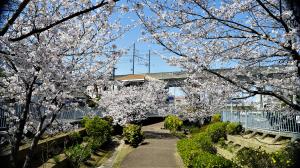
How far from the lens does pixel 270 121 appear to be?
1672 cm

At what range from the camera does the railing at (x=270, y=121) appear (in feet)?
47.6

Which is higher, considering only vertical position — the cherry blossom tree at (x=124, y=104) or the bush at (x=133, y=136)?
the cherry blossom tree at (x=124, y=104)

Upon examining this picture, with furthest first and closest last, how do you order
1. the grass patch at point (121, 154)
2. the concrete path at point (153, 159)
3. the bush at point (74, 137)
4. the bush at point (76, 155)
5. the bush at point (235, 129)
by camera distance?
the bush at point (235, 129) → the bush at point (74, 137) → the grass patch at point (121, 154) → the concrete path at point (153, 159) → the bush at point (76, 155)

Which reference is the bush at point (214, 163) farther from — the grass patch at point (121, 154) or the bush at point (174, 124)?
the bush at point (174, 124)

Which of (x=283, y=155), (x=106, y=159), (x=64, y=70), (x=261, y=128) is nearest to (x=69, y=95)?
(x=64, y=70)

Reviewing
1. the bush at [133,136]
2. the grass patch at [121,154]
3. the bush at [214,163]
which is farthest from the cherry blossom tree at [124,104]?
the bush at [214,163]

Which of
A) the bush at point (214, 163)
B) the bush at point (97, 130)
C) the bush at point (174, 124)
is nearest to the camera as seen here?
the bush at point (214, 163)

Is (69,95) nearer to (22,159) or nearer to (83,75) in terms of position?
(83,75)

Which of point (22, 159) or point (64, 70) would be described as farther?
point (22, 159)

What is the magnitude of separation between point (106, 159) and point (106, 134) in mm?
4099

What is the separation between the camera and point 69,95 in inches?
313

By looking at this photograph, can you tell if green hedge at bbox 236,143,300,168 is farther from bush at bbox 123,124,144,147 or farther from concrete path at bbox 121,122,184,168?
bush at bbox 123,124,144,147

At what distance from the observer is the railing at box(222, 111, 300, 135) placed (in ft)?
47.6

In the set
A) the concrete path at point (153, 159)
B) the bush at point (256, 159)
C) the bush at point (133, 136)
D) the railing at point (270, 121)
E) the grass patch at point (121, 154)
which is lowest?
the grass patch at point (121, 154)
